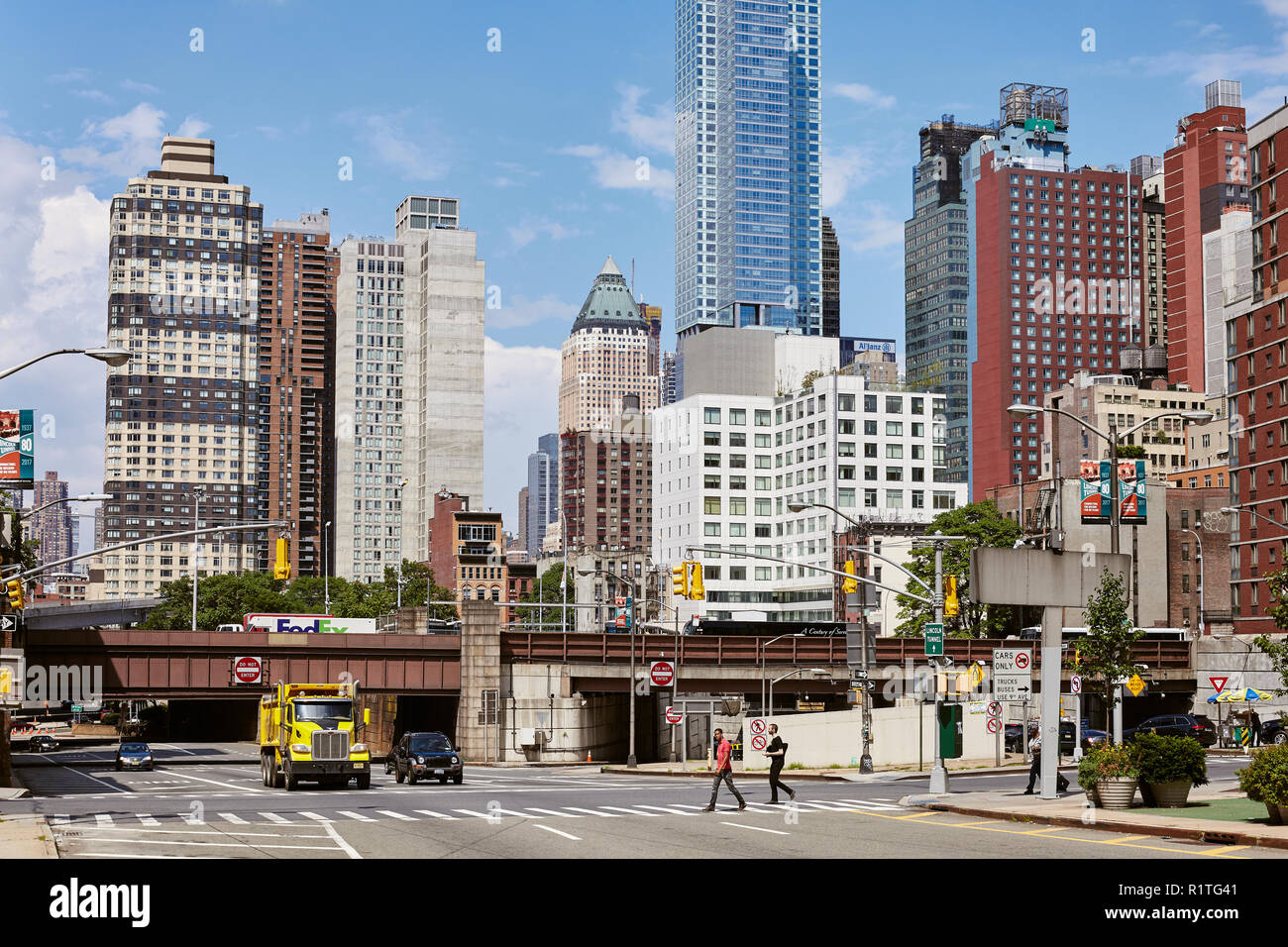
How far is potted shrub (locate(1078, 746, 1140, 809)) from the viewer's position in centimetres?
3212

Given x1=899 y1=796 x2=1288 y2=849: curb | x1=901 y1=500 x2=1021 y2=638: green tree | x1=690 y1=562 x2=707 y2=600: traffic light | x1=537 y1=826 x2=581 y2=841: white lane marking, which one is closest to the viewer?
x1=899 y1=796 x2=1288 y2=849: curb

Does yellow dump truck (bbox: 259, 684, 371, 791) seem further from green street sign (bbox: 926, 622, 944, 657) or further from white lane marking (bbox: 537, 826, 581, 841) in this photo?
green street sign (bbox: 926, 622, 944, 657)

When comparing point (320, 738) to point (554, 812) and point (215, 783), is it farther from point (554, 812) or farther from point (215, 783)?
point (215, 783)

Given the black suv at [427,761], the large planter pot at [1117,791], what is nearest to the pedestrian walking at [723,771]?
the large planter pot at [1117,791]

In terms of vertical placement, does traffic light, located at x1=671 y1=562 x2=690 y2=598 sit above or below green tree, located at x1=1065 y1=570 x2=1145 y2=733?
above

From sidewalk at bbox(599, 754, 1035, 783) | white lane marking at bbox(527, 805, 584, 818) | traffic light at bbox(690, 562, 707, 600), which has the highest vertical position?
traffic light at bbox(690, 562, 707, 600)

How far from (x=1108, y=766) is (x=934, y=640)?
14875mm

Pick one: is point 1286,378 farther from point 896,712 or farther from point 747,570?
point 747,570

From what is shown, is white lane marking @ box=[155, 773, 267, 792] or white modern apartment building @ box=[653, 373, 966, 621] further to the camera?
white modern apartment building @ box=[653, 373, 966, 621]

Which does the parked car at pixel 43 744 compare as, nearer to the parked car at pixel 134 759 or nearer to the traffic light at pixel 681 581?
the parked car at pixel 134 759

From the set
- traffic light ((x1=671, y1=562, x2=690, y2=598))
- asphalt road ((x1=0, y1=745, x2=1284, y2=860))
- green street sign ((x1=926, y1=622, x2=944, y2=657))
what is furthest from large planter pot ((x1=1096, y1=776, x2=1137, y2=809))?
traffic light ((x1=671, y1=562, x2=690, y2=598))

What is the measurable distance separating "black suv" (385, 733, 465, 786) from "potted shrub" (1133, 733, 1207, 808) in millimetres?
26878

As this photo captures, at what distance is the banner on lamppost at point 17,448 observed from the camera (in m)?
49.6
